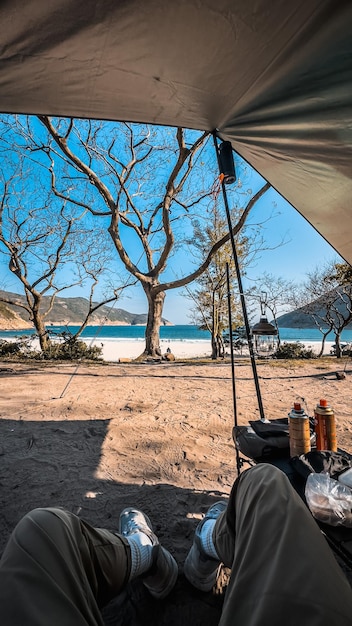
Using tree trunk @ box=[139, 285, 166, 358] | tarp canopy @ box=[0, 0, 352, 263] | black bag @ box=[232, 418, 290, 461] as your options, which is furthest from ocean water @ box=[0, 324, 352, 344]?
black bag @ box=[232, 418, 290, 461]

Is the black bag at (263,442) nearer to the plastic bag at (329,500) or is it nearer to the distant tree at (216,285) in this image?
the plastic bag at (329,500)

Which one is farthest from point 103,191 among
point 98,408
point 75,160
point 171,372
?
point 98,408

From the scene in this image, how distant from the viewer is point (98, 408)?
3566 mm

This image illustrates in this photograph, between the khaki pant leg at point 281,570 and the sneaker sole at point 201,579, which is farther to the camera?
the sneaker sole at point 201,579

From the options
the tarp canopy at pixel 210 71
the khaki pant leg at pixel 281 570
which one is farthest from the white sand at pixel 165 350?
the khaki pant leg at pixel 281 570

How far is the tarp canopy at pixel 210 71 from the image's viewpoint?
1079mm

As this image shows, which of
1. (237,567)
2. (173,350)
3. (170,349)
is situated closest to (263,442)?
(237,567)

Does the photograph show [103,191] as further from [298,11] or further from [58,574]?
[58,574]

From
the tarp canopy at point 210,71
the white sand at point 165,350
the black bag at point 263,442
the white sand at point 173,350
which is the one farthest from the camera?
the white sand at point 173,350

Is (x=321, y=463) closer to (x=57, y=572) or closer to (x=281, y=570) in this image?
(x=281, y=570)

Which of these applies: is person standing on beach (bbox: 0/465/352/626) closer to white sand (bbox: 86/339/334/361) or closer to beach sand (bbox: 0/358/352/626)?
beach sand (bbox: 0/358/352/626)

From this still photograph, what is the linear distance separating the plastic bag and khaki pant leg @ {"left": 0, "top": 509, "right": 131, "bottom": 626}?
25.9 inches

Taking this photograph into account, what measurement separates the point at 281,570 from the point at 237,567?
0.40 ft

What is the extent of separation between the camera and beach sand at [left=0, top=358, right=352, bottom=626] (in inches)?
56.7
